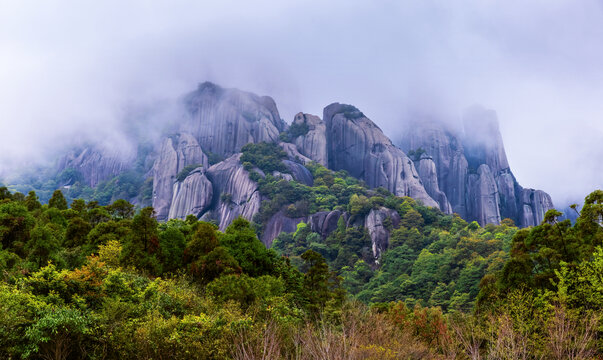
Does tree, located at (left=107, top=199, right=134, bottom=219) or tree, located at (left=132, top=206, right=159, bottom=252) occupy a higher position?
tree, located at (left=107, top=199, right=134, bottom=219)

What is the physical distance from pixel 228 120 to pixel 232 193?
36.8m

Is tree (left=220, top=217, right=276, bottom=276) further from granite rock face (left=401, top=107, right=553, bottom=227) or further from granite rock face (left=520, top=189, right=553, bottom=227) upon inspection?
granite rock face (left=520, top=189, right=553, bottom=227)

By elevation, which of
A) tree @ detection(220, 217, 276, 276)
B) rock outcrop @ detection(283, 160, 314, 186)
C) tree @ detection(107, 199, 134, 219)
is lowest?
tree @ detection(220, 217, 276, 276)

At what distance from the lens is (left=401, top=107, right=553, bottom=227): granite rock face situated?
110 metres

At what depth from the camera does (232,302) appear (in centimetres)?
1978

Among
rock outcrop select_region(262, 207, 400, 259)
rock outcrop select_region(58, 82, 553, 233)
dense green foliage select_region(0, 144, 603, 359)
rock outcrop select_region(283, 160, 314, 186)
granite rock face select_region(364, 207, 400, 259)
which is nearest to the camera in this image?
dense green foliage select_region(0, 144, 603, 359)

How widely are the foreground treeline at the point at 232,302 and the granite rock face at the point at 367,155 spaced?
74338mm

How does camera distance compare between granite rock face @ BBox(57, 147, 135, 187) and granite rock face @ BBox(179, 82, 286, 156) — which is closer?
granite rock face @ BBox(179, 82, 286, 156)

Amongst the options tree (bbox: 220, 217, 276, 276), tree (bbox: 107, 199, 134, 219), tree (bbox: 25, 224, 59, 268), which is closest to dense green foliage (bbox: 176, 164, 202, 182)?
tree (bbox: 107, 199, 134, 219)

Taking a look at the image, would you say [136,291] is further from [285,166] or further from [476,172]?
[476,172]

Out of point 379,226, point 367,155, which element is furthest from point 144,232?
point 367,155

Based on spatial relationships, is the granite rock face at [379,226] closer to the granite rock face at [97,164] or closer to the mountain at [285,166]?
the mountain at [285,166]

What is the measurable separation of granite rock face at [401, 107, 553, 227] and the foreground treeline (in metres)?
87.4

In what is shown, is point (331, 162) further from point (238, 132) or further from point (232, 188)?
point (232, 188)
